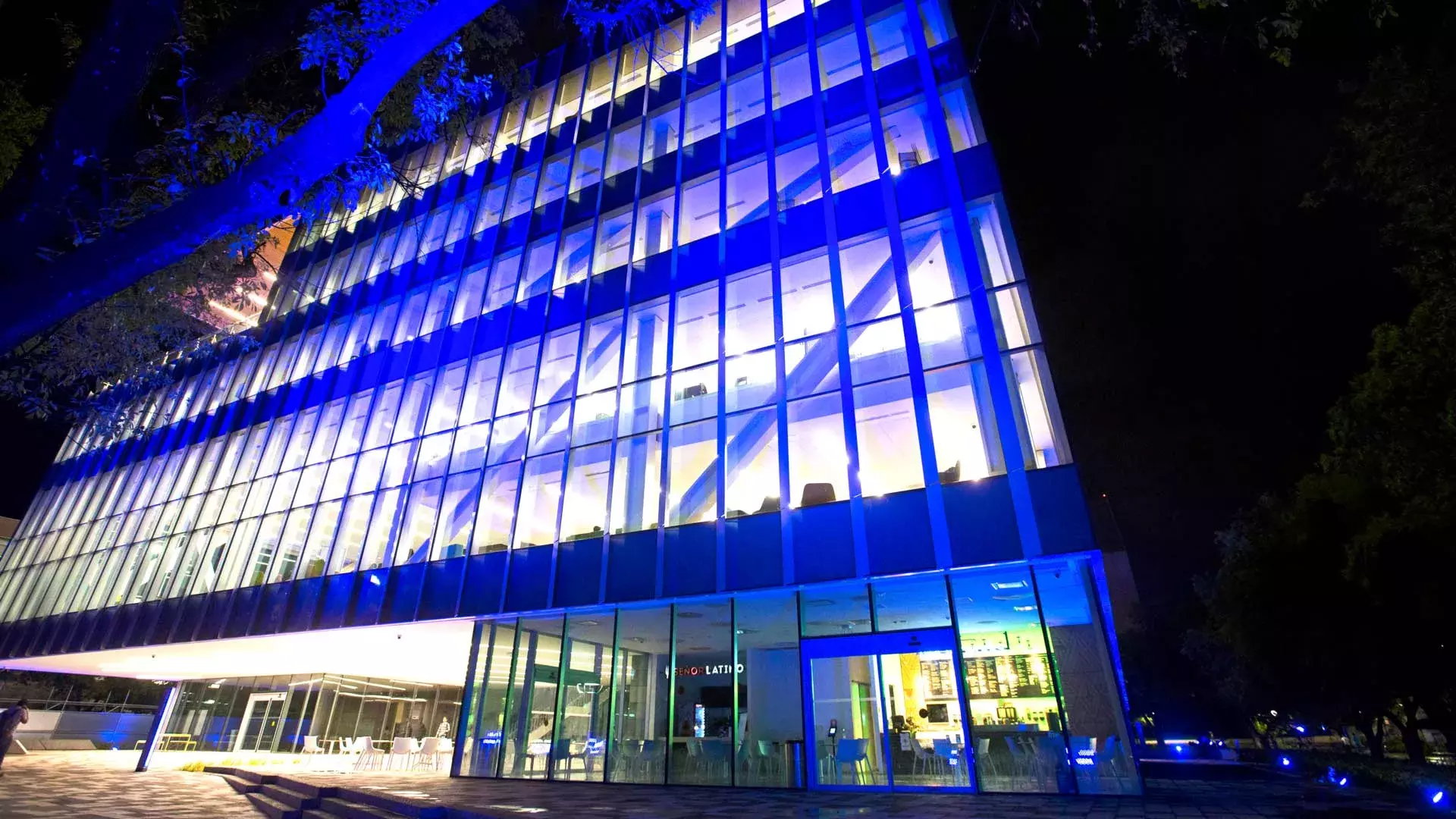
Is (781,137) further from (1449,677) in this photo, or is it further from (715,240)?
(1449,677)

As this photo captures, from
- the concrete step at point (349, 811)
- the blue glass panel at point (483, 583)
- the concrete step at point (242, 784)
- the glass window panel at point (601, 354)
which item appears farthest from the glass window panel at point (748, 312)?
the concrete step at point (242, 784)

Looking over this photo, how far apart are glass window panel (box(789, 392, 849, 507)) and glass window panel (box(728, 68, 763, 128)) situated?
9.01m

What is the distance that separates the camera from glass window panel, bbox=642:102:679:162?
18859 millimetres

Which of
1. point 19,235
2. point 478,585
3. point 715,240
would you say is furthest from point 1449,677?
point 19,235

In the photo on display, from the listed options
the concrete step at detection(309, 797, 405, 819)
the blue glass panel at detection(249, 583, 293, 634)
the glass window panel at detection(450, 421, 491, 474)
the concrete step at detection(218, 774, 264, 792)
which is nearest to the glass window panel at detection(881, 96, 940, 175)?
the glass window panel at detection(450, 421, 491, 474)

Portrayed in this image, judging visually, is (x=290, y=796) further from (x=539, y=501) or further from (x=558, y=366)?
(x=558, y=366)

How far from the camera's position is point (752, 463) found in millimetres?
13492

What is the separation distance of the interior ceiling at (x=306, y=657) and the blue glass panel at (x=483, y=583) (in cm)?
73

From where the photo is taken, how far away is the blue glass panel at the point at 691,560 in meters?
13.0

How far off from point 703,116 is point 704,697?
15418 millimetres

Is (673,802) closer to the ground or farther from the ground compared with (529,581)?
closer to the ground

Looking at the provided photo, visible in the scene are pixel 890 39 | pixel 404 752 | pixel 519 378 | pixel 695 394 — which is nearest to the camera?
pixel 695 394

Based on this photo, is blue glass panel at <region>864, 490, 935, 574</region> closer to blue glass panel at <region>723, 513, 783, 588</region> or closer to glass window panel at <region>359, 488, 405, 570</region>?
blue glass panel at <region>723, 513, 783, 588</region>

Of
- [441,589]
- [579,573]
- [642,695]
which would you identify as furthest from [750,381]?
[441,589]
